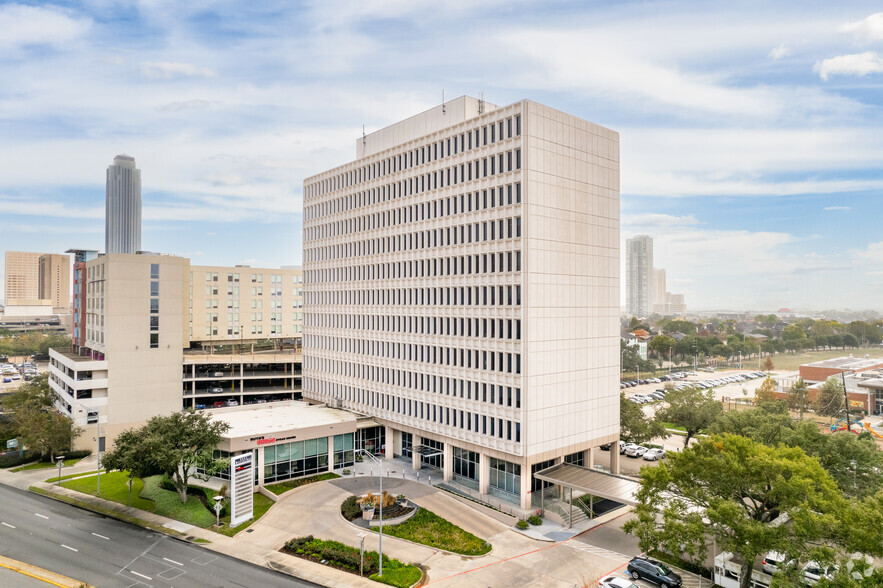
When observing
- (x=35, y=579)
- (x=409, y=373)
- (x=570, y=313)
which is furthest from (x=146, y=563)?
(x=570, y=313)

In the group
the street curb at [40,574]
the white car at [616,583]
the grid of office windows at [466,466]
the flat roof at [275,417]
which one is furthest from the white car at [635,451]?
the street curb at [40,574]

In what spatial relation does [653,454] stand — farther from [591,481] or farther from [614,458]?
[591,481]

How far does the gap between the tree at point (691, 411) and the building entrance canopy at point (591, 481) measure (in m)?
25.5

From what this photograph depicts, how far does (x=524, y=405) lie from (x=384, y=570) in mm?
19617

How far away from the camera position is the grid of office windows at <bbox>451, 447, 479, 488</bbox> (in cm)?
5942

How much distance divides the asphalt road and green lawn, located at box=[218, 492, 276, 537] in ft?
11.3

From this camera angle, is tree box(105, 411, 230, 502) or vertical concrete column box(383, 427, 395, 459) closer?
tree box(105, 411, 230, 502)

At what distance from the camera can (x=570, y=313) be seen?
57.3 m

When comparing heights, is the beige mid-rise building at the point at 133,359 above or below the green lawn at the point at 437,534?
above

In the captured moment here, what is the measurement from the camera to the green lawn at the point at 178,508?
5081 cm

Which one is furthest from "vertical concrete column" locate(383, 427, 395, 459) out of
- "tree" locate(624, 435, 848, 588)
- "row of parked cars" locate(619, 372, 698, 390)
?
"row of parked cars" locate(619, 372, 698, 390)

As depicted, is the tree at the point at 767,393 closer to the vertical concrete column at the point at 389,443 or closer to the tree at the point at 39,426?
the vertical concrete column at the point at 389,443

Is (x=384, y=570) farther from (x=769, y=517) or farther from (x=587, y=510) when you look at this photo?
(x=769, y=517)

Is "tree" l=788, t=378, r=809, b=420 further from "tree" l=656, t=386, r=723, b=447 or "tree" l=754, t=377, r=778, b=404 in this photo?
"tree" l=656, t=386, r=723, b=447
